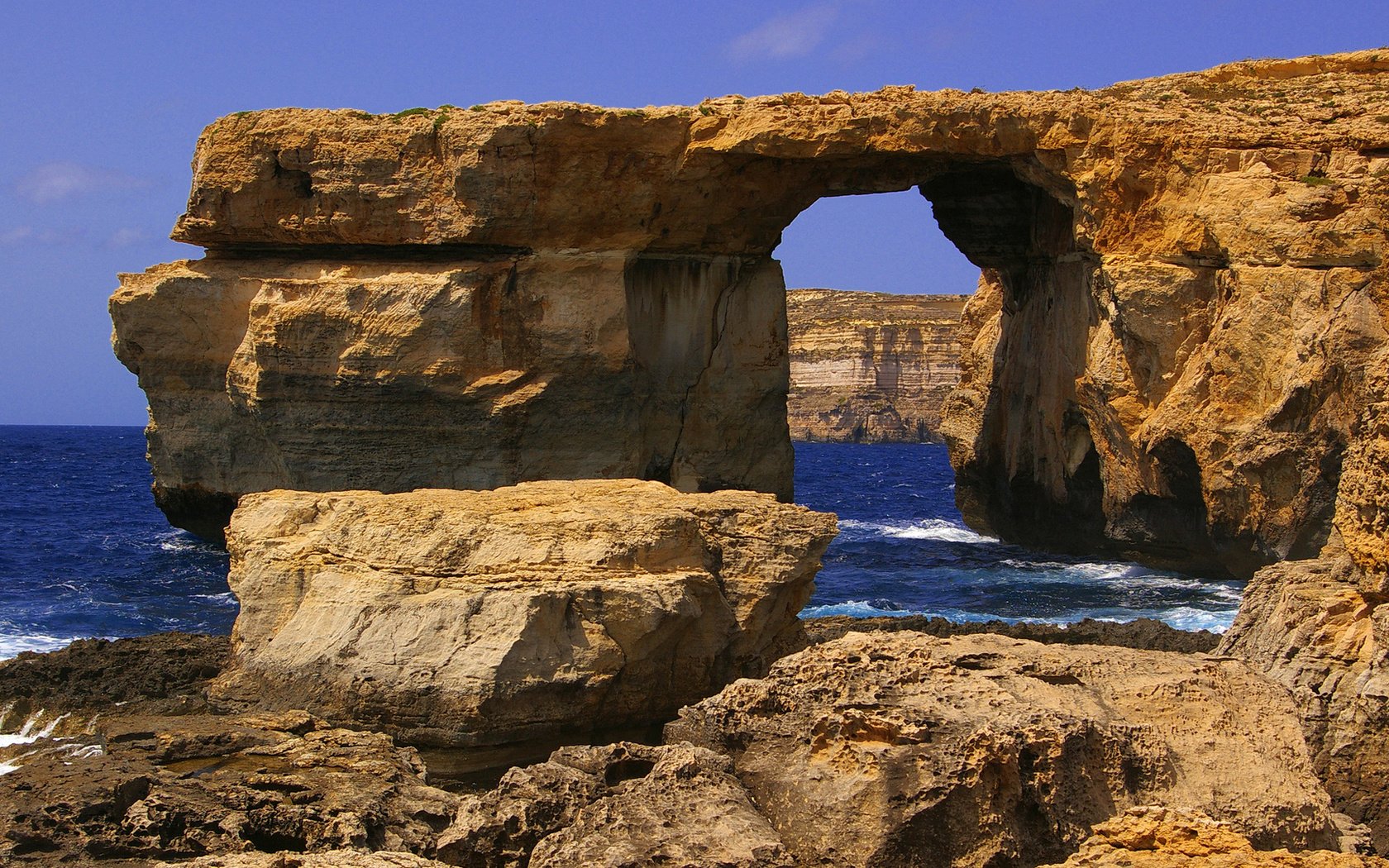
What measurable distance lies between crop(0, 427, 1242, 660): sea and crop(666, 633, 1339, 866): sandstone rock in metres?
12.3

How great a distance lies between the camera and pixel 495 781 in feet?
34.7

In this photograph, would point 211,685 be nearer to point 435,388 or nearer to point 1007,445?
point 435,388

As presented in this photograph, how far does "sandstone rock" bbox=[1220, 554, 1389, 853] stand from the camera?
308 inches

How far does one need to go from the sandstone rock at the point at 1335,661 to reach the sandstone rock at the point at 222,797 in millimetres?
4882

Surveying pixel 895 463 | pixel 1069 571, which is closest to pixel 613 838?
pixel 1069 571

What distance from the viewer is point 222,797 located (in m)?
8.70

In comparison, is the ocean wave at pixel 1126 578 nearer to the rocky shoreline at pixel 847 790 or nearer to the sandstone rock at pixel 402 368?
the sandstone rock at pixel 402 368

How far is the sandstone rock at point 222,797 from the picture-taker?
815cm

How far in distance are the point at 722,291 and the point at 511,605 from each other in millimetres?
15637

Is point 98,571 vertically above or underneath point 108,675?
underneath

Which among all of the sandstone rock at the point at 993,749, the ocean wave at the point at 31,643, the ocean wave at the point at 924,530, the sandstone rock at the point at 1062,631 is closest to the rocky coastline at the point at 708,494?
the sandstone rock at the point at 993,749

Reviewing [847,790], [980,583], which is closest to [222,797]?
[847,790]

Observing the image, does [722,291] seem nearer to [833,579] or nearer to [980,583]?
[833,579]

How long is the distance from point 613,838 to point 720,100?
17.9 meters
